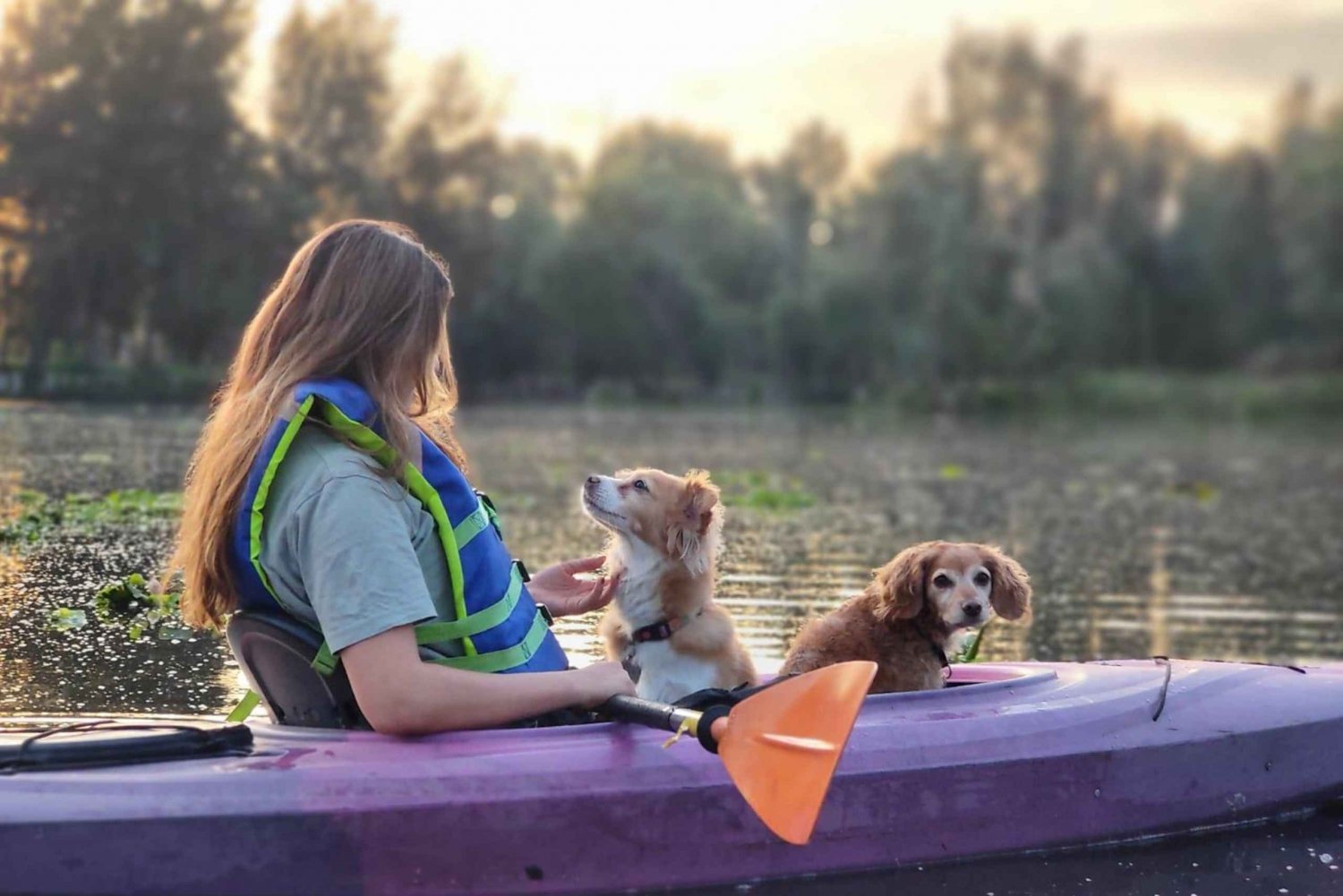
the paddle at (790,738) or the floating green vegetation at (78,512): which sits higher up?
the paddle at (790,738)

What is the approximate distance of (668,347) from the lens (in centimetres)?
4728

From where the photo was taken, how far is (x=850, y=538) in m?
10.8

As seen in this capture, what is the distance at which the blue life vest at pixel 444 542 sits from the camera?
3.15m

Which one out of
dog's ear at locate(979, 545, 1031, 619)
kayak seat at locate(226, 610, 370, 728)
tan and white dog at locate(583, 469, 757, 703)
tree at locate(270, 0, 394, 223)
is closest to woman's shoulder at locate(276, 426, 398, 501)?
kayak seat at locate(226, 610, 370, 728)

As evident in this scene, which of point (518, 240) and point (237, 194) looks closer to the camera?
point (237, 194)

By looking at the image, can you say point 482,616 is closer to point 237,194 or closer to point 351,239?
point 351,239

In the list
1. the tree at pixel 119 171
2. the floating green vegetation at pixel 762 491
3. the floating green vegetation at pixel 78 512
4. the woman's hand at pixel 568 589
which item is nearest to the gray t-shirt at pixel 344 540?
the woman's hand at pixel 568 589

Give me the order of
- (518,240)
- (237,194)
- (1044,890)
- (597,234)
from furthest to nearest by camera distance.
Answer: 1. (597,234)
2. (518,240)
3. (237,194)
4. (1044,890)

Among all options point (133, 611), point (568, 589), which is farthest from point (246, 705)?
point (133, 611)

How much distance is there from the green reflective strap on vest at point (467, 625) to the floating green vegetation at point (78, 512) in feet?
15.4

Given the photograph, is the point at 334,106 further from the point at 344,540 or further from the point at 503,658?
the point at 344,540

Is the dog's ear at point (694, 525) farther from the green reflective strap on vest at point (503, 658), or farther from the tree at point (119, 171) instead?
the tree at point (119, 171)

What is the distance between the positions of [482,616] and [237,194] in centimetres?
1848

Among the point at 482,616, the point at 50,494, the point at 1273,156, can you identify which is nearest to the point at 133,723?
the point at 482,616
